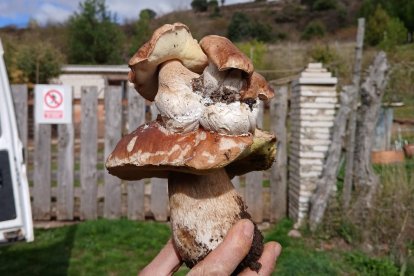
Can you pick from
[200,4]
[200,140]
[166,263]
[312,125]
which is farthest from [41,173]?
[200,4]

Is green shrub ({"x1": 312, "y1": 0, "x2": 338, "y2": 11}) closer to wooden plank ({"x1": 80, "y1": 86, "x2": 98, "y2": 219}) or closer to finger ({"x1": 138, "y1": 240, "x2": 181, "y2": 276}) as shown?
wooden plank ({"x1": 80, "y1": 86, "x2": 98, "y2": 219})

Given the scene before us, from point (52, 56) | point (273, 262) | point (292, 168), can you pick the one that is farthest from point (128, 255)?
point (52, 56)

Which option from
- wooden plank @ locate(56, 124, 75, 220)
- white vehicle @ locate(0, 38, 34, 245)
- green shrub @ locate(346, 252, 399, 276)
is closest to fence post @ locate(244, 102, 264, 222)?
green shrub @ locate(346, 252, 399, 276)

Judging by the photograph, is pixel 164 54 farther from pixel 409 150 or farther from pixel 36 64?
pixel 36 64

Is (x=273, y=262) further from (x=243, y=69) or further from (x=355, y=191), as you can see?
(x=355, y=191)

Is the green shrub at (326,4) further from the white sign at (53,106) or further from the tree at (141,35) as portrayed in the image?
the white sign at (53,106)

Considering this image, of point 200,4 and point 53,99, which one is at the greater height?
point 200,4
